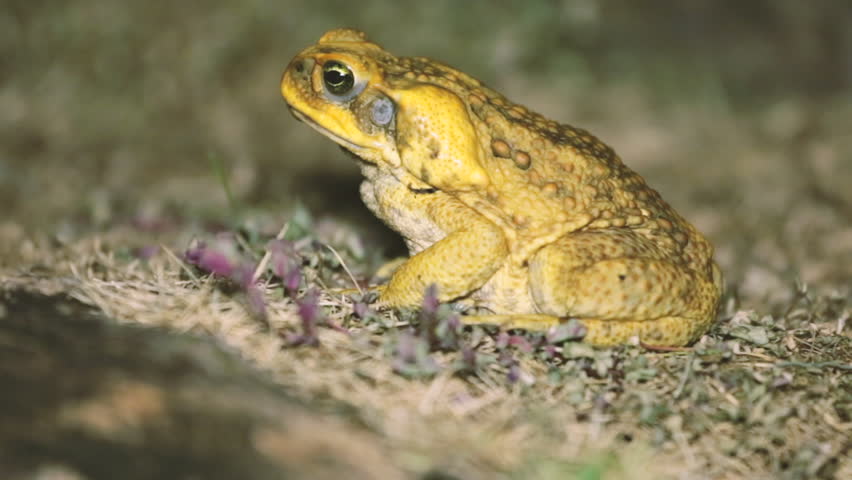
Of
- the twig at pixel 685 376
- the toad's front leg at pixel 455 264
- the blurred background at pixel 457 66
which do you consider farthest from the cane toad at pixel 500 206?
the blurred background at pixel 457 66

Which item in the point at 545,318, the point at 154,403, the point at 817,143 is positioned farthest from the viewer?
the point at 817,143

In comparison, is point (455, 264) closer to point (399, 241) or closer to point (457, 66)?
point (399, 241)

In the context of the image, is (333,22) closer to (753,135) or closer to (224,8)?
(224,8)

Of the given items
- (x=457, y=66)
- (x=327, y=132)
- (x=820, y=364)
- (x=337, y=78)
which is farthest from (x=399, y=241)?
(x=457, y=66)

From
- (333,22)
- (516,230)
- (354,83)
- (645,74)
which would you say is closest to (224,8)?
(333,22)

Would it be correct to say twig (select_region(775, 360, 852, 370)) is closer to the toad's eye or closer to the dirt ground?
the dirt ground

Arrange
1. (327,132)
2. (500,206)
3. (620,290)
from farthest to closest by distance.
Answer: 1. (327,132)
2. (500,206)
3. (620,290)
